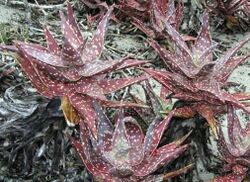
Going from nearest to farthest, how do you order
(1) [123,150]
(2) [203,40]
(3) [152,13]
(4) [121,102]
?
(1) [123,150]
(4) [121,102]
(2) [203,40]
(3) [152,13]

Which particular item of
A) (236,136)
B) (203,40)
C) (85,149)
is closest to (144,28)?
(203,40)

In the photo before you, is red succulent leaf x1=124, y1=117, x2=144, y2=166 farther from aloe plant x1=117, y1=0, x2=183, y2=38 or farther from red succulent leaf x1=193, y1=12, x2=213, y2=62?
aloe plant x1=117, y1=0, x2=183, y2=38

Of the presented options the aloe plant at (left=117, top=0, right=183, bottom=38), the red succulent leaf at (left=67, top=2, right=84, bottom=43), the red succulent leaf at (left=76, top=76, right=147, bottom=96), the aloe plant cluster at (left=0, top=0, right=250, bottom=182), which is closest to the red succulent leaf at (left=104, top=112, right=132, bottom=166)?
the aloe plant cluster at (left=0, top=0, right=250, bottom=182)

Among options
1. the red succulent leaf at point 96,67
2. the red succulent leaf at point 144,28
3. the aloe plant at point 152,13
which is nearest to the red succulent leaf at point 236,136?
the red succulent leaf at point 96,67

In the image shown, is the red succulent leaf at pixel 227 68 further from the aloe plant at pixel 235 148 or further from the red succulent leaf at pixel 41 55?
the red succulent leaf at pixel 41 55

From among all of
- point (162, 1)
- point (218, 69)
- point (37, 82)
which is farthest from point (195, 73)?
point (162, 1)

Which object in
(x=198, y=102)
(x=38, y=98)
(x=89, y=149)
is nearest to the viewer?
(x=89, y=149)

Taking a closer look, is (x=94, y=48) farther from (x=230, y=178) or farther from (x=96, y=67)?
(x=230, y=178)

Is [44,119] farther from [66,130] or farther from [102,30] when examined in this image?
[102,30]
